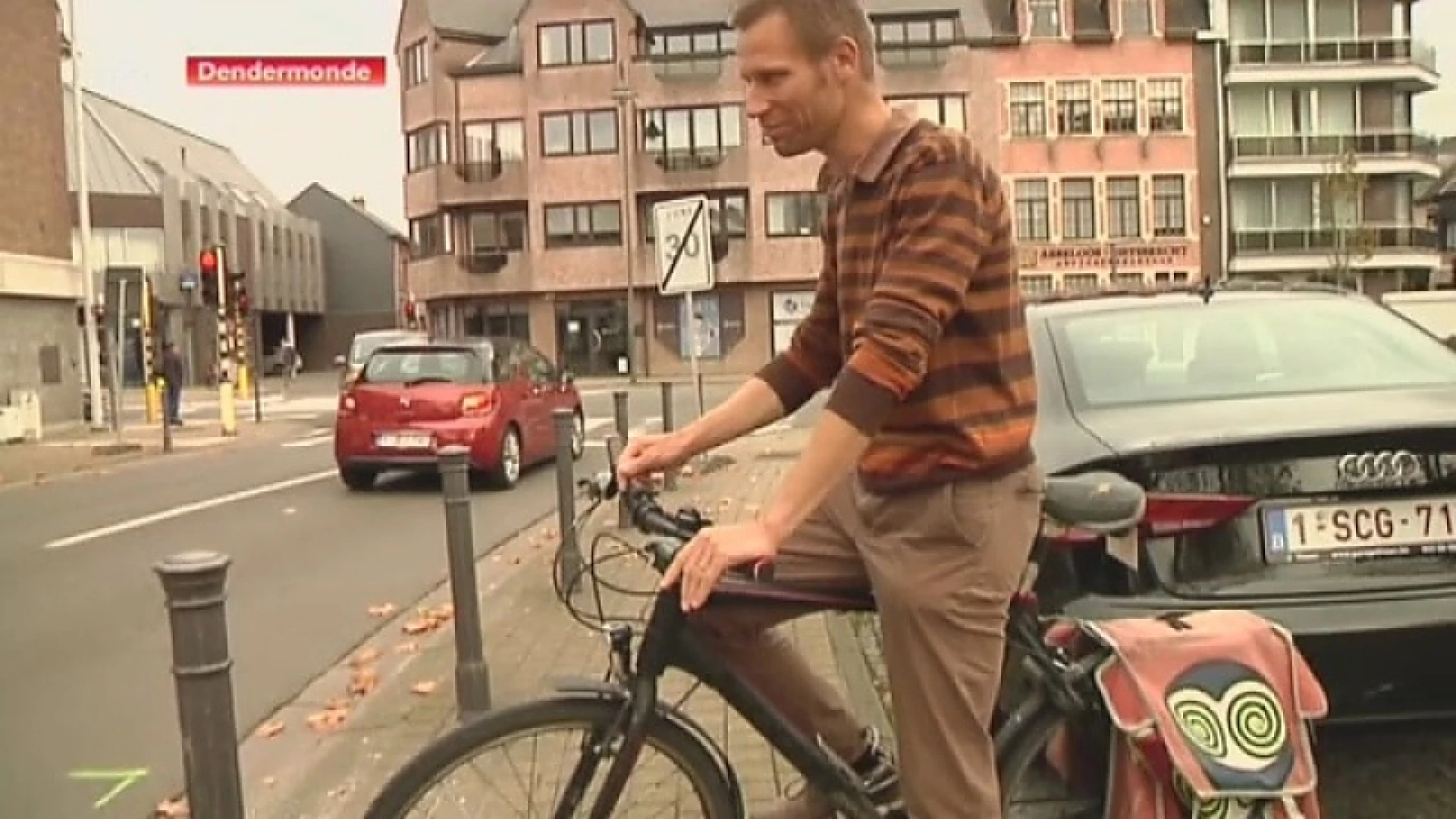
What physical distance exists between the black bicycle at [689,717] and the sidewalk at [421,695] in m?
0.07

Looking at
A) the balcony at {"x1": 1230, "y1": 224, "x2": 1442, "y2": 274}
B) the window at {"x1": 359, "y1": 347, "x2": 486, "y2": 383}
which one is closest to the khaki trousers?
the window at {"x1": 359, "y1": 347, "x2": 486, "y2": 383}

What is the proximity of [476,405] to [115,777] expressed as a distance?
10.9 metres

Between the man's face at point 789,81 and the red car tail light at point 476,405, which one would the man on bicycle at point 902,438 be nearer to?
the man's face at point 789,81

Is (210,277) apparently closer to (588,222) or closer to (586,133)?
(588,222)

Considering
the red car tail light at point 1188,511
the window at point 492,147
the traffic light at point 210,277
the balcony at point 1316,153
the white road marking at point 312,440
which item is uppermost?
the window at point 492,147

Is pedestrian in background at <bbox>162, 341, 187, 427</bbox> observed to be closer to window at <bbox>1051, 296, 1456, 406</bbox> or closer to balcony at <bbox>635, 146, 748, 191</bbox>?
window at <bbox>1051, 296, 1456, 406</bbox>

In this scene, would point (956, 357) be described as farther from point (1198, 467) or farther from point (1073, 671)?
point (1198, 467)

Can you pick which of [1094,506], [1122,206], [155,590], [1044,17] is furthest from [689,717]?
[1044,17]

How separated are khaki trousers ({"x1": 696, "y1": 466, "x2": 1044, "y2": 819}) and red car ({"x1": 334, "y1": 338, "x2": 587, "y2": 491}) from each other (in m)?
13.1

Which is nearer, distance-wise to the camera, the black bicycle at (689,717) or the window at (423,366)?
the black bicycle at (689,717)

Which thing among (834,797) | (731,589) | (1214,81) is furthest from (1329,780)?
(1214,81)

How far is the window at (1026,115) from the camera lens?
6009cm

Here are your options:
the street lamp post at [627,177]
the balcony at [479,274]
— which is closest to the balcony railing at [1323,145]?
the street lamp post at [627,177]

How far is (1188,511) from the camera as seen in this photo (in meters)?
3.80
